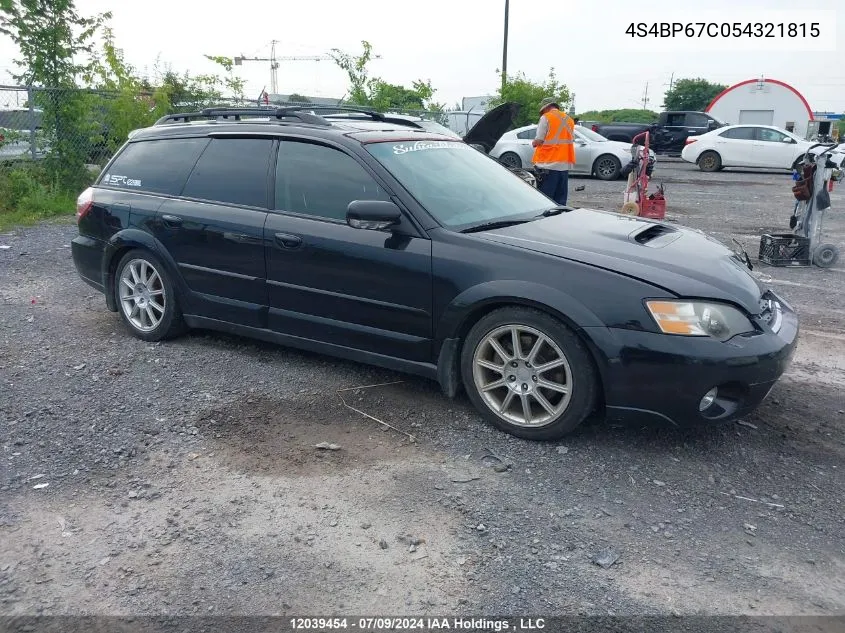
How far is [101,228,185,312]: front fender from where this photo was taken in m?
5.07

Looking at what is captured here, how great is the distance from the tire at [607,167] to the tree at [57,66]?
12427mm

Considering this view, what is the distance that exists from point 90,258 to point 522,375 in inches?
143

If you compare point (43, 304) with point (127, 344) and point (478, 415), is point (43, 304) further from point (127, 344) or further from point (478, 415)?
point (478, 415)

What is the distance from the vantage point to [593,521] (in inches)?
122

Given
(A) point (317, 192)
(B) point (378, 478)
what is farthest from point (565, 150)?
(B) point (378, 478)

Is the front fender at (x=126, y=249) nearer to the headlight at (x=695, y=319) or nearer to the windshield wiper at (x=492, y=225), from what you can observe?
the windshield wiper at (x=492, y=225)

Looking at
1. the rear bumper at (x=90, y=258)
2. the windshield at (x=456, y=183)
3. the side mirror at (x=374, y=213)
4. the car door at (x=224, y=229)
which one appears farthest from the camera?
the rear bumper at (x=90, y=258)

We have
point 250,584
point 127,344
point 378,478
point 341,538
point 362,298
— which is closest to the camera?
point 250,584

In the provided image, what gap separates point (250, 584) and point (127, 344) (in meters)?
3.17

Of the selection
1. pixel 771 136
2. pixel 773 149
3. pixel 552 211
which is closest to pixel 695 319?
pixel 552 211

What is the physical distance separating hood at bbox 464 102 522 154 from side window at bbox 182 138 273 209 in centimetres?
598

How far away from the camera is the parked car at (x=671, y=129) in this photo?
90.3ft

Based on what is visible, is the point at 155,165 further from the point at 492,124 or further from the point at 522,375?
the point at 492,124

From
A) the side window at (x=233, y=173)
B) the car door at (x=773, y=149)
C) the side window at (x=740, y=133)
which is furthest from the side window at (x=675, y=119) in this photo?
the side window at (x=233, y=173)
